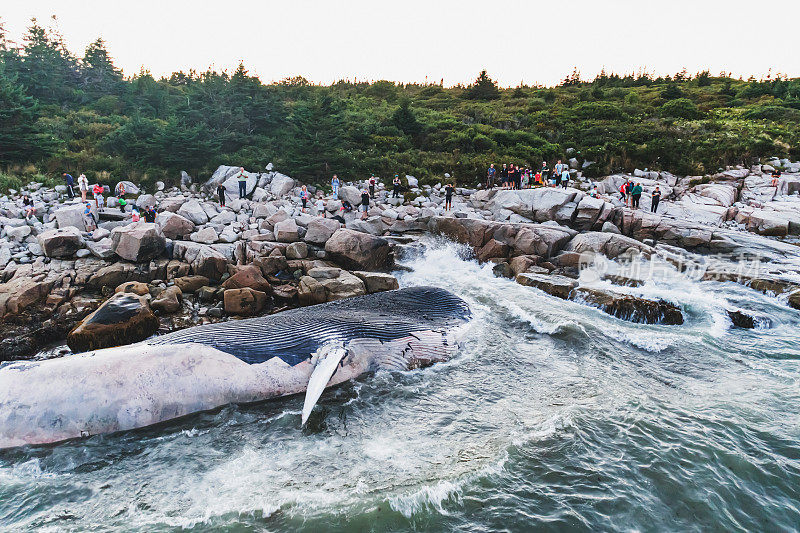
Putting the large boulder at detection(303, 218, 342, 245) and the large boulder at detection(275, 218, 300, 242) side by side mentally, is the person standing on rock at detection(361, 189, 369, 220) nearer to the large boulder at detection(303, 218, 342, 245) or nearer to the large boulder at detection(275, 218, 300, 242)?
the large boulder at detection(303, 218, 342, 245)

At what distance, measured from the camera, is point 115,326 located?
9.56 meters

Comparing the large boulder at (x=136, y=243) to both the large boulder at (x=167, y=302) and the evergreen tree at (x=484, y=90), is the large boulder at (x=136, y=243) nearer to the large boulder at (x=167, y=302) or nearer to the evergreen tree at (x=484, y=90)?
the large boulder at (x=167, y=302)

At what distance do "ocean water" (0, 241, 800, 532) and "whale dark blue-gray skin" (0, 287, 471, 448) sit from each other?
27cm

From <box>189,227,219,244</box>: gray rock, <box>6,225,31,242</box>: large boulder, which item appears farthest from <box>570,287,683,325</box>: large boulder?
<box>6,225,31,242</box>: large boulder

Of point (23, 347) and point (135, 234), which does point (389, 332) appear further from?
point (135, 234)

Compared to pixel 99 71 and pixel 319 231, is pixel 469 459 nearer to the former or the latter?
A: pixel 319 231

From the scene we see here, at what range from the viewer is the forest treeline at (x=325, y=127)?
88.8 feet

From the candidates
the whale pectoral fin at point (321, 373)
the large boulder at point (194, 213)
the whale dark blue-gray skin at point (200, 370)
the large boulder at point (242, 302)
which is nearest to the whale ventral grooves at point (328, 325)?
the whale dark blue-gray skin at point (200, 370)

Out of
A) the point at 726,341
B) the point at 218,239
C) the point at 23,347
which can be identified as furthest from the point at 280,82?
the point at 726,341

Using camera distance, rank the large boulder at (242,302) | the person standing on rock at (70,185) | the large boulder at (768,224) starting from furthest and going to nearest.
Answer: the person standing on rock at (70,185), the large boulder at (768,224), the large boulder at (242,302)

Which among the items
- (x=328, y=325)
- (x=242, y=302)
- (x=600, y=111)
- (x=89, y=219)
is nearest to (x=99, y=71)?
(x=89, y=219)

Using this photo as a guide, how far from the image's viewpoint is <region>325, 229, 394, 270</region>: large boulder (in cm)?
1612

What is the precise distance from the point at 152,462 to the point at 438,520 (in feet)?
13.1

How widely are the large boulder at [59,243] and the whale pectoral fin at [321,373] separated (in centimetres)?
1286
